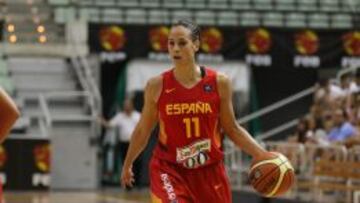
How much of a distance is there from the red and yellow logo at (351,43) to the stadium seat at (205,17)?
2999mm

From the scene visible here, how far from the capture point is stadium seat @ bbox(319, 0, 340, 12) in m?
23.7

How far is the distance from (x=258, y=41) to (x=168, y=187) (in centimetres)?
1550

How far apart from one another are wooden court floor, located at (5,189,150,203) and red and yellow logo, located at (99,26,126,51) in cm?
330

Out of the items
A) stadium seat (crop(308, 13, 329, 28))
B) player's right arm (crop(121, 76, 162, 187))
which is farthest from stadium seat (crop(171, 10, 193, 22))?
player's right arm (crop(121, 76, 162, 187))

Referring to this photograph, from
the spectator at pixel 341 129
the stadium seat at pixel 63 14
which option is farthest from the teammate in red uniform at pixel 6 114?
the stadium seat at pixel 63 14

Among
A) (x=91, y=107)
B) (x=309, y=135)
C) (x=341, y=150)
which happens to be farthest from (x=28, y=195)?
(x=341, y=150)

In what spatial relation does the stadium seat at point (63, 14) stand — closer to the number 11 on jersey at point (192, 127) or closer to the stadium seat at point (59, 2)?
the stadium seat at point (59, 2)

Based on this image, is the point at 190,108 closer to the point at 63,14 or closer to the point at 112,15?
the point at 112,15

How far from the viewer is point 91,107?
2128 centimetres

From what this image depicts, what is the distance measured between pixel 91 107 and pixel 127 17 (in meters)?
2.65

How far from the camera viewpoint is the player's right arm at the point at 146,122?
6.77m

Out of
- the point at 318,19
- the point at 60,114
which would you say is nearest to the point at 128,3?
the point at 60,114

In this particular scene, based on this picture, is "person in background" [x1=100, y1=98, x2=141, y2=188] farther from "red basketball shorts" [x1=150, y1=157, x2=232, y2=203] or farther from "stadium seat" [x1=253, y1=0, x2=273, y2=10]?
"red basketball shorts" [x1=150, y1=157, x2=232, y2=203]

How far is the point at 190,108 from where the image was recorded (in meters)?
6.62
